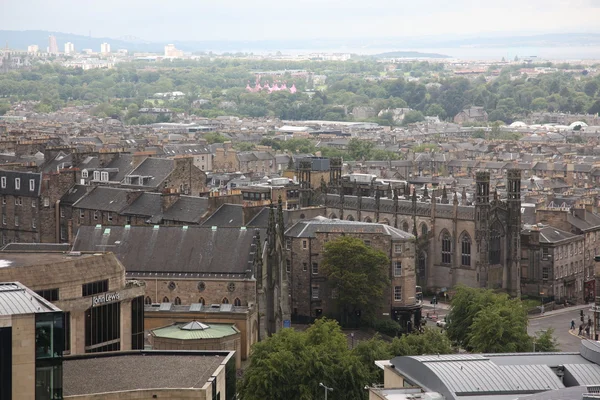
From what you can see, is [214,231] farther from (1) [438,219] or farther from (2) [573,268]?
(2) [573,268]

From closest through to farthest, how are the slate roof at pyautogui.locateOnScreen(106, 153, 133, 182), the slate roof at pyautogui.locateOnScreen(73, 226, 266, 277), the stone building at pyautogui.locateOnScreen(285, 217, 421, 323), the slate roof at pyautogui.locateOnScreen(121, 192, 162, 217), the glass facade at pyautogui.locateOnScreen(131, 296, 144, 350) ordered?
the glass facade at pyautogui.locateOnScreen(131, 296, 144, 350) → the slate roof at pyautogui.locateOnScreen(73, 226, 266, 277) → the stone building at pyautogui.locateOnScreen(285, 217, 421, 323) → the slate roof at pyautogui.locateOnScreen(121, 192, 162, 217) → the slate roof at pyautogui.locateOnScreen(106, 153, 133, 182)

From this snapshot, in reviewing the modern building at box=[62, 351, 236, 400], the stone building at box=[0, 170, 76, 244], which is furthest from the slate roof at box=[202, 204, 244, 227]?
the modern building at box=[62, 351, 236, 400]

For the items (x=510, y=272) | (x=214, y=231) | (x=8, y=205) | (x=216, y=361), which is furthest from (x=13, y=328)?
(x=8, y=205)

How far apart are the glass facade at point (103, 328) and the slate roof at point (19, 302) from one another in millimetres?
14858

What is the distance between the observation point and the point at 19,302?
1644 inches

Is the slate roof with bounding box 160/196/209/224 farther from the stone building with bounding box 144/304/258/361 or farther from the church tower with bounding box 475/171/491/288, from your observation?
the church tower with bounding box 475/171/491/288

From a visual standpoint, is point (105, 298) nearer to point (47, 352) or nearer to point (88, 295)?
point (88, 295)

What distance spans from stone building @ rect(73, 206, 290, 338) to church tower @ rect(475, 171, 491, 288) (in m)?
25.7

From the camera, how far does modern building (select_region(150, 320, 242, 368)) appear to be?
6906cm

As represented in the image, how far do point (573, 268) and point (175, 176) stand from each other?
3373 centimetres

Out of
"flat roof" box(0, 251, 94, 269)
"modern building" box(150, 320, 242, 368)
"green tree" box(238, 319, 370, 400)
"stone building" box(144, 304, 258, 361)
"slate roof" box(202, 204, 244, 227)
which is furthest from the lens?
"slate roof" box(202, 204, 244, 227)

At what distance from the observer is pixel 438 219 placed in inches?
4281

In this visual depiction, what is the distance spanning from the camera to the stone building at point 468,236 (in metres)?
106

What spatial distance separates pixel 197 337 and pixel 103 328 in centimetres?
1067
